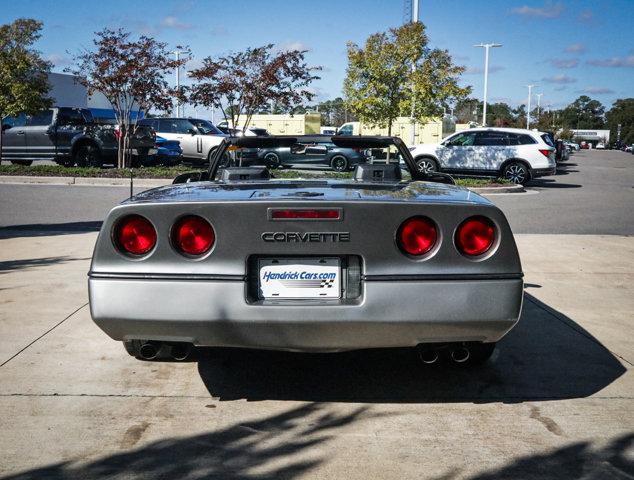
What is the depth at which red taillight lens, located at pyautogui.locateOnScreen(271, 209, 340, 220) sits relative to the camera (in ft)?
10.8

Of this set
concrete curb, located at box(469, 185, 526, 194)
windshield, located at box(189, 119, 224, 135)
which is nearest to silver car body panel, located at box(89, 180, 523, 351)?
concrete curb, located at box(469, 185, 526, 194)

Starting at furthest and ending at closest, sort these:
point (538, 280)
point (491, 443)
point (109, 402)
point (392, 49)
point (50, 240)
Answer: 1. point (392, 49)
2. point (50, 240)
3. point (538, 280)
4. point (109, 402)
5. point (491, 443)

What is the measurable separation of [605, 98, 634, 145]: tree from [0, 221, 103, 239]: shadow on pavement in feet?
533

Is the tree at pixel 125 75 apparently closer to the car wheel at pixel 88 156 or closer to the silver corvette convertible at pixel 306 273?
the car wheel at pixel 88 156

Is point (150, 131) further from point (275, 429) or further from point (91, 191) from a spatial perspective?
point (275, 429)

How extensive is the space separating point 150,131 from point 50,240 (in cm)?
1412

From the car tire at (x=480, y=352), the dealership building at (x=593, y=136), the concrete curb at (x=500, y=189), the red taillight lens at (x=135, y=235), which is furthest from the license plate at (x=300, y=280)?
the dealership building at (x=593, y=136)

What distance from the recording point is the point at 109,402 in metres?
3.73

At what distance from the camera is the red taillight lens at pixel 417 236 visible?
340cm

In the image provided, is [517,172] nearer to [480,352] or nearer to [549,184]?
[549,184]

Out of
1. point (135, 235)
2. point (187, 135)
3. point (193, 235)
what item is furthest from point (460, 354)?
point (187, 135)

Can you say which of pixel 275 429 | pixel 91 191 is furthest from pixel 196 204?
pixel 91 191

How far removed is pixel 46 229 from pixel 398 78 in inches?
644

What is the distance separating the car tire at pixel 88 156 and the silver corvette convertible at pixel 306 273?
65.8ft
